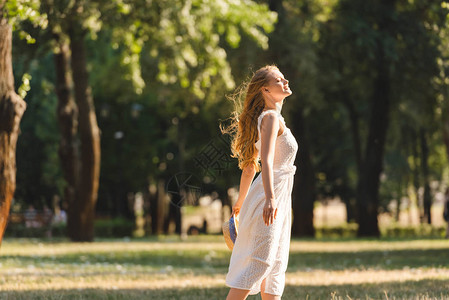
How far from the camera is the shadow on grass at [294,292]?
927 centimetres

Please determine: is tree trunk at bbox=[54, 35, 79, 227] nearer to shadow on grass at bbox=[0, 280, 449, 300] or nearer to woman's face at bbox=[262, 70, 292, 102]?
shadow on grass at bbox=[0, 280, 449, 300]

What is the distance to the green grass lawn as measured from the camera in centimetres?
976

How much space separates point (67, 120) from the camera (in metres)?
24.8

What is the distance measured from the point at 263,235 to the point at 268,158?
1.93ft

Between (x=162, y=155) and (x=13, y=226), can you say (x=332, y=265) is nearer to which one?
(x=13, y=226)

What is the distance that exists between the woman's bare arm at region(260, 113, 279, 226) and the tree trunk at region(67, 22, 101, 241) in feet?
54.4

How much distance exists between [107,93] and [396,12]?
669 inches

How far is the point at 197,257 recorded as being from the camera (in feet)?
64.8

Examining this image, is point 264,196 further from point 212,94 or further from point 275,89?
point 212,94

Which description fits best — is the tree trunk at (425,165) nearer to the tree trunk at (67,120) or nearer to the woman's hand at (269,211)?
the tree trunk at (67,120)

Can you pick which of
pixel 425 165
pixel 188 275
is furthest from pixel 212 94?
pixel 188 275

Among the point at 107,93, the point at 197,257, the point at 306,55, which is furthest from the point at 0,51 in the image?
the point at 107,93

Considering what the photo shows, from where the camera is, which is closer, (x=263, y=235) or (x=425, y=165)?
(x=263, y=235)

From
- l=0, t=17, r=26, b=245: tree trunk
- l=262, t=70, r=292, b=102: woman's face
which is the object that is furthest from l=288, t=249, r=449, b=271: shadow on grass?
l=262, t=70, r=292, b=102: woman's face
